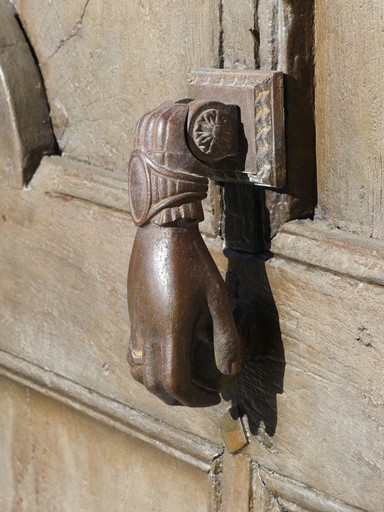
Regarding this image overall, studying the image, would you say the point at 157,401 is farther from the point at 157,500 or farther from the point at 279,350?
the point at 279,350

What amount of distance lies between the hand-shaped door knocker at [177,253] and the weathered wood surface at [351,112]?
98 millimetres

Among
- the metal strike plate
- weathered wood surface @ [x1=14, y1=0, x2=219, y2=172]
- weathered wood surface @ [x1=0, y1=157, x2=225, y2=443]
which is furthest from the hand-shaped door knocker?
weathered wood surface @ [x1=0, y1=157, x2=225, y2=443]

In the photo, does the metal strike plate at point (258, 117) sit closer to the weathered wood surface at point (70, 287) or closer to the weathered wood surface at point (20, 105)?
the weathered wood surface at point (70, 287)

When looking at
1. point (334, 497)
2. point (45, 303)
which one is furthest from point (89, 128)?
point (334, 497)

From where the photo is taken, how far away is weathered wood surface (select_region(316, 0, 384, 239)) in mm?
1084

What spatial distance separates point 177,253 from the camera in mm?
1120

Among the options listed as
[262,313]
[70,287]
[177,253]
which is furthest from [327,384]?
[70,287]

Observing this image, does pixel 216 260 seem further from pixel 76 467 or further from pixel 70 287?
pixel 76 467

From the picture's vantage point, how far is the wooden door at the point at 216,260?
1.12 meters

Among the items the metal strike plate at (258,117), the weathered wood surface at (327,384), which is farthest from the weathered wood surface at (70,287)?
the metal strike plate at (258,117)

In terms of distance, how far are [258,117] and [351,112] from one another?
0.31 feet

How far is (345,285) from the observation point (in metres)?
1.11

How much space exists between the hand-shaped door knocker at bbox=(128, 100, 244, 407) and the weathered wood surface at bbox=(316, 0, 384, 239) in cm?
10

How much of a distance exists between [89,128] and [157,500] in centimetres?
50
